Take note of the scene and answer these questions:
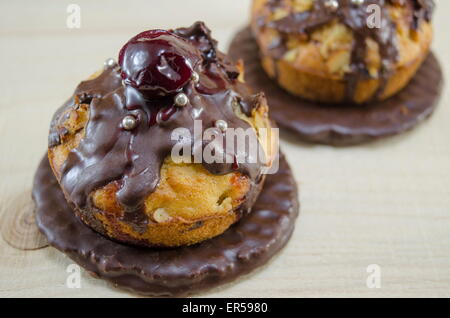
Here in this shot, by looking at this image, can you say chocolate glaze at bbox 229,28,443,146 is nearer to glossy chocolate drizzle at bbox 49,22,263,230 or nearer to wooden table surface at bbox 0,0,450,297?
wooden table surface at bbox 0,0,450,297

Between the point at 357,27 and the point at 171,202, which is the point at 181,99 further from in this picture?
the point at 357,27

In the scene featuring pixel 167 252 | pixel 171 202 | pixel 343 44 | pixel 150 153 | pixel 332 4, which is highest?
pixel 332 4

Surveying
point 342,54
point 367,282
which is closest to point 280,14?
point 342,54

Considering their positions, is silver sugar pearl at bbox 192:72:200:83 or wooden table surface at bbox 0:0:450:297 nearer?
silver sugar pearl at bbox 192:72:200:83

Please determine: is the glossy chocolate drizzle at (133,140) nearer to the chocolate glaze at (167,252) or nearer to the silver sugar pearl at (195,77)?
the silver sugar pearl at (195,77)

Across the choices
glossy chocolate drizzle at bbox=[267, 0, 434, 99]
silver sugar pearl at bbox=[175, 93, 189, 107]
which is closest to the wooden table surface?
glossy chocolate drizzle at bbox=[267, 0, 434, 99]

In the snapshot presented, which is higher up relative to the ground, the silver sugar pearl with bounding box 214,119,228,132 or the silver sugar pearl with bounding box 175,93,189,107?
the silver sugar pearl with bounding box 175,93,189,107

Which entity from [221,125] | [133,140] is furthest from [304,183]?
[133,140]

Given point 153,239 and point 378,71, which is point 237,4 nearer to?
point 378,71
